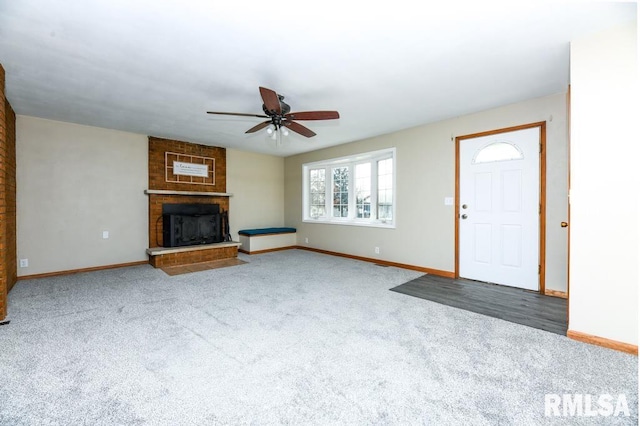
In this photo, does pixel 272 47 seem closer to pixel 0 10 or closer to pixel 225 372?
pixel 0 10

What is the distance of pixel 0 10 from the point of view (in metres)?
1.89

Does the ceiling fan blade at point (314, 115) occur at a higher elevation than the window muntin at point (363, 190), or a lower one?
higher

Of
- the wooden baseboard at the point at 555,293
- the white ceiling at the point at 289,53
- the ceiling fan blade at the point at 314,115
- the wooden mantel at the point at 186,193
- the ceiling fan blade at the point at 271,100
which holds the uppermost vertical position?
the white ceiling at the point at 289,53

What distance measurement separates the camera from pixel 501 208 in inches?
150

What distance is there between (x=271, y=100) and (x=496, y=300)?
327 cm

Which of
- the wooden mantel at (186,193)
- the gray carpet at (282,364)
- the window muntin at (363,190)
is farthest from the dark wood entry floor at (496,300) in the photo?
the wooden mantel at (186,193)

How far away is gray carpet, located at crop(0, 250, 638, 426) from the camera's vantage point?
1.50 metres

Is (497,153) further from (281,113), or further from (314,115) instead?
(281,113)

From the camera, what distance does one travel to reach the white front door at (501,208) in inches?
140

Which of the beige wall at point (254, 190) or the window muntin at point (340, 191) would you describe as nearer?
the window muntin at point (340, 191)

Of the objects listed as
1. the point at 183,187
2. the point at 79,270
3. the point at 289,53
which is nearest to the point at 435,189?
the point at 289,53

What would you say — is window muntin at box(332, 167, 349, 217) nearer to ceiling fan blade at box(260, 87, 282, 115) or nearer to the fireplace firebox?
the fireplace firebox

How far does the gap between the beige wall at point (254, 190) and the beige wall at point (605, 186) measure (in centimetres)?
577

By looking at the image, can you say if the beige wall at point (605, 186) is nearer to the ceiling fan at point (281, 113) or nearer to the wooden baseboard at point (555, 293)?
the wooden baseboard at point (555, 293)
